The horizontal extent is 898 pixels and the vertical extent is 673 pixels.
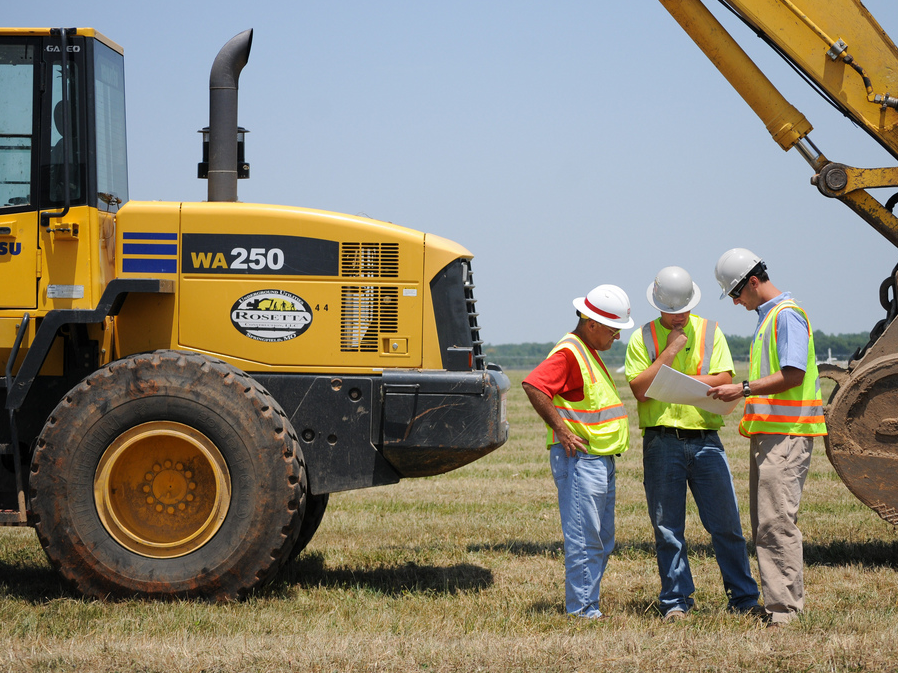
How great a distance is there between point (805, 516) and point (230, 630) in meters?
5.69

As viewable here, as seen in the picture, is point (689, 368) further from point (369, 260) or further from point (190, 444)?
point (190, 444)

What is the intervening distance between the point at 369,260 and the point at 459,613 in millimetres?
2262

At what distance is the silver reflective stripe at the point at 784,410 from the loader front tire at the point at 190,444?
269 cm

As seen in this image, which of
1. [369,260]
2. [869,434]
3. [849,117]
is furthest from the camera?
[849,117]

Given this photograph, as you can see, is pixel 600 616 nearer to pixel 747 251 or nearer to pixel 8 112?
pixel 747 251

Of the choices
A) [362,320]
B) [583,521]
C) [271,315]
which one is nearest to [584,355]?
[583,521]

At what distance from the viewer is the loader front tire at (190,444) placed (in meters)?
5.70

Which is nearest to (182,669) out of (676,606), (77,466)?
(77,466)

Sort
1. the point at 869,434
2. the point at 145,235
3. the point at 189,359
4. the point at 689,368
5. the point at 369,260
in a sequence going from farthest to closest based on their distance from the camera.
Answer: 1. the point at 869,434
2. the point at 369,260
3. the point at 145,235
4. the point at 189,359
5. the point at 689,368

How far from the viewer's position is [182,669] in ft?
14.8

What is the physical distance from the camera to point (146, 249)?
6156mm

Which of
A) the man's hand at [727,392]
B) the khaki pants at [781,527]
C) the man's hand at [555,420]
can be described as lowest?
the khaki pants at [781,527]

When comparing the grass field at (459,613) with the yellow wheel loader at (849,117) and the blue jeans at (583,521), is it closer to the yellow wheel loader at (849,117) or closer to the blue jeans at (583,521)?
the blue jeans at (583,521)

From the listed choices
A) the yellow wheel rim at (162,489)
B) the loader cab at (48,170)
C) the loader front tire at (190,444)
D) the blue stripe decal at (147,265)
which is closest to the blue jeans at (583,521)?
the loader front tire at (190,444)
